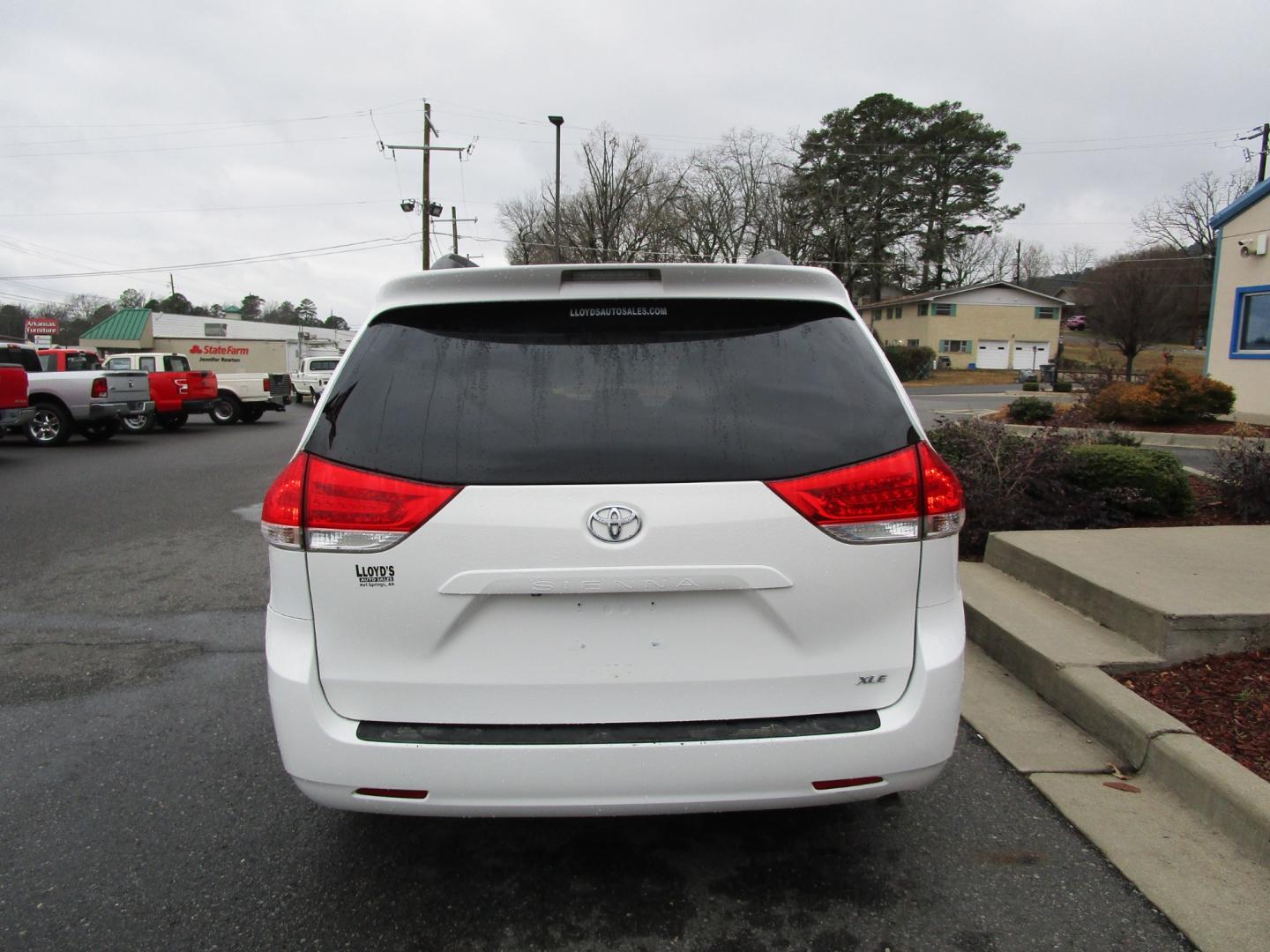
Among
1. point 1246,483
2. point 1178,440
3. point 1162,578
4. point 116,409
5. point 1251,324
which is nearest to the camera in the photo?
point 1162,578

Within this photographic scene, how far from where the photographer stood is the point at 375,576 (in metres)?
2.10

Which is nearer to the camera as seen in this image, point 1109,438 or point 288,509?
point 288,509

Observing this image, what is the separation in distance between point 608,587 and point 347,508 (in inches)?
27.7

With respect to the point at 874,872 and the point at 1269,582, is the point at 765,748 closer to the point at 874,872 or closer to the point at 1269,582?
the point at 874,872

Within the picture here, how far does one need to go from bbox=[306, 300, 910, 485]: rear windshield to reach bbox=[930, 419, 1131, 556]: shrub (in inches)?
163

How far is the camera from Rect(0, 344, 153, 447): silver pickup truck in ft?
52.5

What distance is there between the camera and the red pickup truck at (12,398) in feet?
43.4

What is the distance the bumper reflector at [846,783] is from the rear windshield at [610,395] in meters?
0.82

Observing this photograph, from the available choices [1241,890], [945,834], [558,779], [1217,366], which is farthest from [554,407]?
[1217,366]

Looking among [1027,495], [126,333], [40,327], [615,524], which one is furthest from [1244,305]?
[126,333]

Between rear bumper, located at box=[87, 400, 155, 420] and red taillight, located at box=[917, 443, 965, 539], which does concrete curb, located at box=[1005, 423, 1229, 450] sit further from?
rear bumper, located at box=[87, 400, 155, 420]

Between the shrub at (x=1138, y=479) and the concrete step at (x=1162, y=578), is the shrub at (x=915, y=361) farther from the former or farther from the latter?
the concrete step at (x=1162, y=578)

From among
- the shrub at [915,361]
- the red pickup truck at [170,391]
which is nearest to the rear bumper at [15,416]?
the red pickup truck at [170,391]

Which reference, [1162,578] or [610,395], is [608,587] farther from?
[1162,578]
